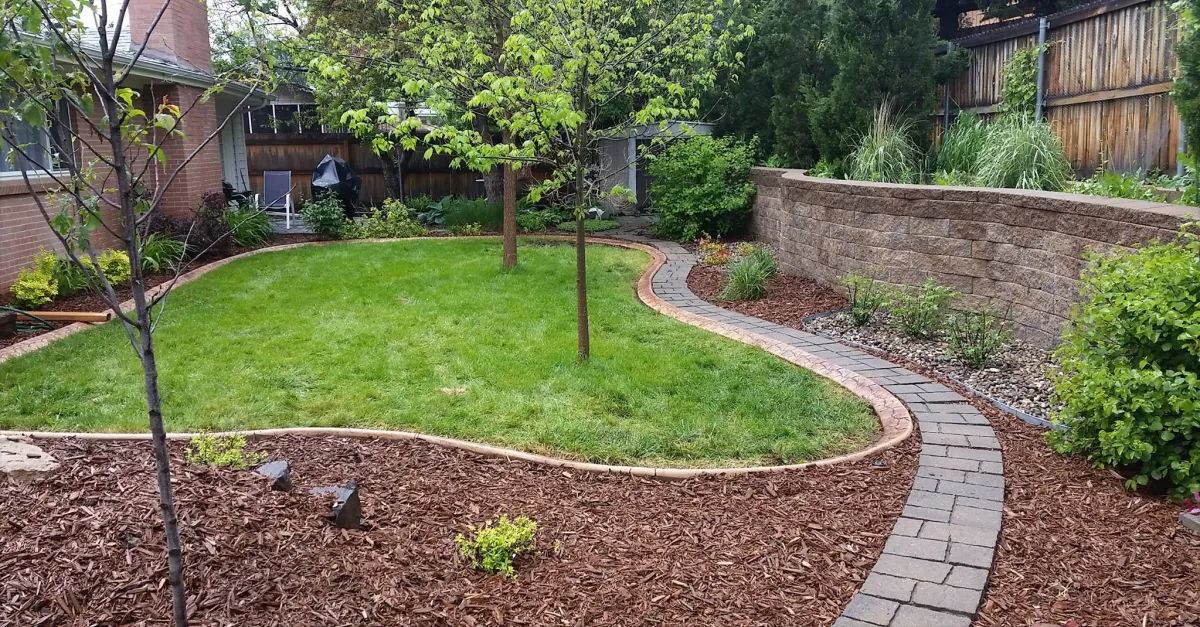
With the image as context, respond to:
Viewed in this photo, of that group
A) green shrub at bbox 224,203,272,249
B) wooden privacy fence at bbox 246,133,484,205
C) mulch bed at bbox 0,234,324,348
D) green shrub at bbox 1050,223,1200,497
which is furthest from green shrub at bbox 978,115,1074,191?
wooden privacy fence at bbox 246,133,484,205

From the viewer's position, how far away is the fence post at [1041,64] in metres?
8.57

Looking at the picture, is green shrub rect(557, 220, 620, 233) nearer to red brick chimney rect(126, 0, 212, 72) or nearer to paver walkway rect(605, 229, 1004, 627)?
red brick chimney rect(126, 0, 212, 72)

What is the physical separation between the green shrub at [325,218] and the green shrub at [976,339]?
971cm

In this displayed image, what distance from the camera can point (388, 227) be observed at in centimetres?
1369

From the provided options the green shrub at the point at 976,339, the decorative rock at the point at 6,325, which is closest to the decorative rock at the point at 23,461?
the decorative rock at the point at 6,325

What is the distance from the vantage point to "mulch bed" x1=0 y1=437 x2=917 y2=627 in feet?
9.50

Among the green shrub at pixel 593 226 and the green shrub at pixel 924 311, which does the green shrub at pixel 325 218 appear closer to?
the green shrub at pixel 593 226

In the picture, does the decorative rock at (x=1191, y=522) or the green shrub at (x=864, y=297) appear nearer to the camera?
the decorative rock at (x=1191, y=522)

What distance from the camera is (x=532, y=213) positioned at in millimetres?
14711

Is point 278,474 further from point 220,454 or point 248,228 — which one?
point 248,228

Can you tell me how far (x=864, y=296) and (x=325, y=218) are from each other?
8.86 m

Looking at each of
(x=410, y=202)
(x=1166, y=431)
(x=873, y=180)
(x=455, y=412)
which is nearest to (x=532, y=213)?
(x=410, y=202)

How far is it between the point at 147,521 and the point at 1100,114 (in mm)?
8434

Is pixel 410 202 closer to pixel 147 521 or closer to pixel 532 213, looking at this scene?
pixel 532 213
